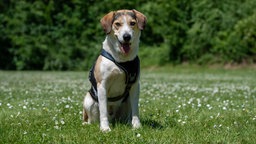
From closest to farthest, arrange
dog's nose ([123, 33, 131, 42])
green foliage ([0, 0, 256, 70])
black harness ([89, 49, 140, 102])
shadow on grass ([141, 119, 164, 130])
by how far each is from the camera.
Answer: dog's nose ([123, 33, 131, 42])
black harness ([89, 49, 140, 102])
shadow on grass ([141, 119, 164, 130])
green foliage ([0, 0, 256, 70])

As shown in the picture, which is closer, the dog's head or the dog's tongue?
the dog's head

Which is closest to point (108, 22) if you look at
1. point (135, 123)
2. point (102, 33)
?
point (135, 123)

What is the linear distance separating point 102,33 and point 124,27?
3064 centimetres

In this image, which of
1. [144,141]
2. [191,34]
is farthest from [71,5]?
[144,141]

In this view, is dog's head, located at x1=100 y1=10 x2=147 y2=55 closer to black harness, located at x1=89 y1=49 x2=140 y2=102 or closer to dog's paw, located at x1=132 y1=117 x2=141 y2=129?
black harness, located at x1=89 y1=49 x2=140 y2=102

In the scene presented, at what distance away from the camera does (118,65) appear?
6652mm

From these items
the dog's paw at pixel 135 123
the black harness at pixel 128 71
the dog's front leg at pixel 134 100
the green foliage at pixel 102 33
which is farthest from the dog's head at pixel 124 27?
the green foliage at pixel 102 33

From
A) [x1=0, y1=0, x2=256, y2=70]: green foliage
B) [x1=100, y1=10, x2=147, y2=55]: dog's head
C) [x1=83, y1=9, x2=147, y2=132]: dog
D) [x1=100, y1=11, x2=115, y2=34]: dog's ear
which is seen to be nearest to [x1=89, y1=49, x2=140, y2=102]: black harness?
[x1=83, y1=9, x2=147, y2=132]: dog

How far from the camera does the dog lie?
21.4ft

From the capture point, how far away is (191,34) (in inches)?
1357

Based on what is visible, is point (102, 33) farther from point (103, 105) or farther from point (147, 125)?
point (103, 105)

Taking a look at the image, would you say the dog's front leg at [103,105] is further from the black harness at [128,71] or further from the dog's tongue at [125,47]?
the dog's tongue at [125,47]

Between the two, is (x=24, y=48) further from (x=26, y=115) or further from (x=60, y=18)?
(x=26, y=115)

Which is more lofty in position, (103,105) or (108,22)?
(108,22)
